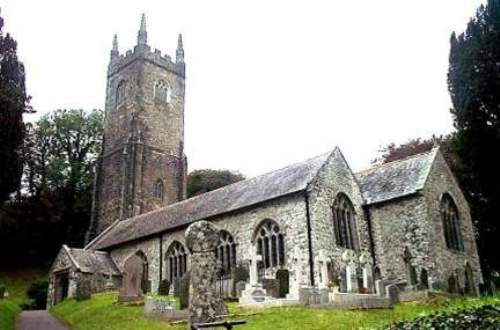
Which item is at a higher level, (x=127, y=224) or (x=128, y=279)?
(x=127, y=224)

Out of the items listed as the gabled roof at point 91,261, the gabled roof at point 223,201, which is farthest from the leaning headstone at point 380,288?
the gabled roof at point 91,261

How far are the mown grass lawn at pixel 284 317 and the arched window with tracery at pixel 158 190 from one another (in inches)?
781

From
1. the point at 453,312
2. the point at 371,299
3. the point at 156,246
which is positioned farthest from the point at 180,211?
the point at 453,312

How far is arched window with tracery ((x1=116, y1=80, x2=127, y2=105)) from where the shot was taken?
44156 mm

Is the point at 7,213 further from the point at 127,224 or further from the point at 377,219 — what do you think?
the point at 377,219

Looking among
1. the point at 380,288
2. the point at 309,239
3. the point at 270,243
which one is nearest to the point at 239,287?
the point at 309,239

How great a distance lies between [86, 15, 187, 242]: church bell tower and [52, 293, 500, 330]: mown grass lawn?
19.2 metres

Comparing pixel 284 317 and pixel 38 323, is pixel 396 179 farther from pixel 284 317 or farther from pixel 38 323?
pixel 38 323

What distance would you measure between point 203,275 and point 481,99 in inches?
499

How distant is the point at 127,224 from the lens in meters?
35.8

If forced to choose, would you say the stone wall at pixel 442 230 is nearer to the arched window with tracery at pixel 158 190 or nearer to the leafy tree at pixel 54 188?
the arched window with tracery at pixel 158 190

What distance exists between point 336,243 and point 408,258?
127 inches

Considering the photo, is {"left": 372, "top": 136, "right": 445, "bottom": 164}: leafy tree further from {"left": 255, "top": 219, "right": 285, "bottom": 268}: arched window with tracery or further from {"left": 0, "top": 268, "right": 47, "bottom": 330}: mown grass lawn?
{"left": 0, "top": 268, "right": 47, "bottom": 330}: mown grass lawn

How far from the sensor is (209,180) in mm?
55781
